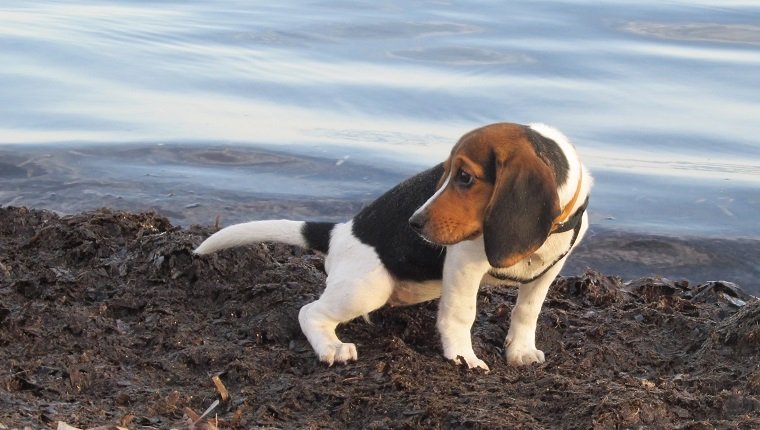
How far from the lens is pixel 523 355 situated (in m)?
6.09

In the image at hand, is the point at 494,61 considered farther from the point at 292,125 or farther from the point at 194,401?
the point at 194,401

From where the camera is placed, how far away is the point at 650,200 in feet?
34.9

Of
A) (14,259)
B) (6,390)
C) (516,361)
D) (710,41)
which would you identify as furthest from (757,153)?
(6,390)

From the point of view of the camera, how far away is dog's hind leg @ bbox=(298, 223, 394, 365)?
5965 millimetres

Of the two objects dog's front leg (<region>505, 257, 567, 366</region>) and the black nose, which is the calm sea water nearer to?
dog's front leg (<region>505, 257, 567, 366</region>)

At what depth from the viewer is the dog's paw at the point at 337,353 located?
579cm

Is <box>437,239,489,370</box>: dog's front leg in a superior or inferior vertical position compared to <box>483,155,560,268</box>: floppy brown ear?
inferior

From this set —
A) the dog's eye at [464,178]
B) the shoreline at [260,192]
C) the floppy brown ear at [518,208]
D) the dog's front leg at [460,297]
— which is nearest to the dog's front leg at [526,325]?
the dog's front leg at [460,297]

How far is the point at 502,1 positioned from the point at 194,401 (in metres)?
15.4

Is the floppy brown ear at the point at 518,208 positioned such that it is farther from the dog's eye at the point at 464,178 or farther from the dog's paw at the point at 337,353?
the dog's paw at the point at 337,353

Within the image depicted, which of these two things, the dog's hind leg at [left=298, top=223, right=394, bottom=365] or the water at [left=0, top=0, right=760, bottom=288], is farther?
the water at [left=0, top=0, right=760, bottom=288]

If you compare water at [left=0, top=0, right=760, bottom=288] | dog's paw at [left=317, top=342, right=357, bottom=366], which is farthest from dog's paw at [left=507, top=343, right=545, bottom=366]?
water at [left=0, top=0, right=760, bottom=288]

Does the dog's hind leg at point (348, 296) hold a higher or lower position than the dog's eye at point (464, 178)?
lower

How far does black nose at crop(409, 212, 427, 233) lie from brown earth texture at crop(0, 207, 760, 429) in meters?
0.68
